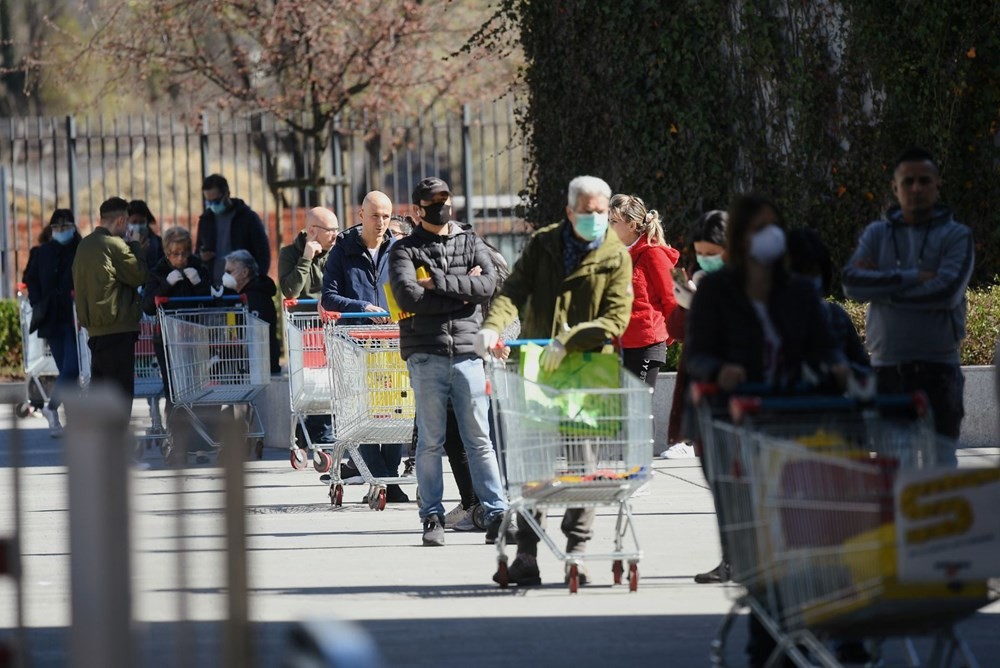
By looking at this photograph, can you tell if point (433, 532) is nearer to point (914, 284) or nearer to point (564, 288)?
point (564, 288)

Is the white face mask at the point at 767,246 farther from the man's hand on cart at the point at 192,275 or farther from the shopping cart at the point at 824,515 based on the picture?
the man's hand on cart at the point at 192,275

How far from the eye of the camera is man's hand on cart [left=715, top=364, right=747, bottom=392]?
5.76 meters

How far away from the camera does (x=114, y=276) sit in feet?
46.5

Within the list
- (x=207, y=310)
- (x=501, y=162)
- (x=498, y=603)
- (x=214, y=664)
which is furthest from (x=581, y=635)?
(x=501, y=162)

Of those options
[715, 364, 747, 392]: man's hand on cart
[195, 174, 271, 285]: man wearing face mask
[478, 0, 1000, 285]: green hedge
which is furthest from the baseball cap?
[478, 0, 1000, 285]: green hedge

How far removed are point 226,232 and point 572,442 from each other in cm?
872

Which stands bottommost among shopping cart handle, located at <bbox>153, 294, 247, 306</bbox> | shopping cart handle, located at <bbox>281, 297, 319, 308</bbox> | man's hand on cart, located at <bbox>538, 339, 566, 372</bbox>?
man's hand on cart, located at <bbox>538, 339, 566, 372</bbox>

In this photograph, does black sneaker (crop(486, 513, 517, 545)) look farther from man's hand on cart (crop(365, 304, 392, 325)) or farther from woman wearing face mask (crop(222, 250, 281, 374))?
woman wearing face mask (crop(222, 250, 281, 374))

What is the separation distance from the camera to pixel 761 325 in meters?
5.97

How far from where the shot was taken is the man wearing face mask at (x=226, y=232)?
15.8m

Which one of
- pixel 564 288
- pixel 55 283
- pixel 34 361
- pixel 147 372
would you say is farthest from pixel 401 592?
pixel 34 361

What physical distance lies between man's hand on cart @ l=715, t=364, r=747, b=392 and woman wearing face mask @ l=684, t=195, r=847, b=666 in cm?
12

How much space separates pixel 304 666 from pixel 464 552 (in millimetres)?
Result: 6574

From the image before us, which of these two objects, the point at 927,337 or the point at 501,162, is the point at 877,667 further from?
the point at 501,162
